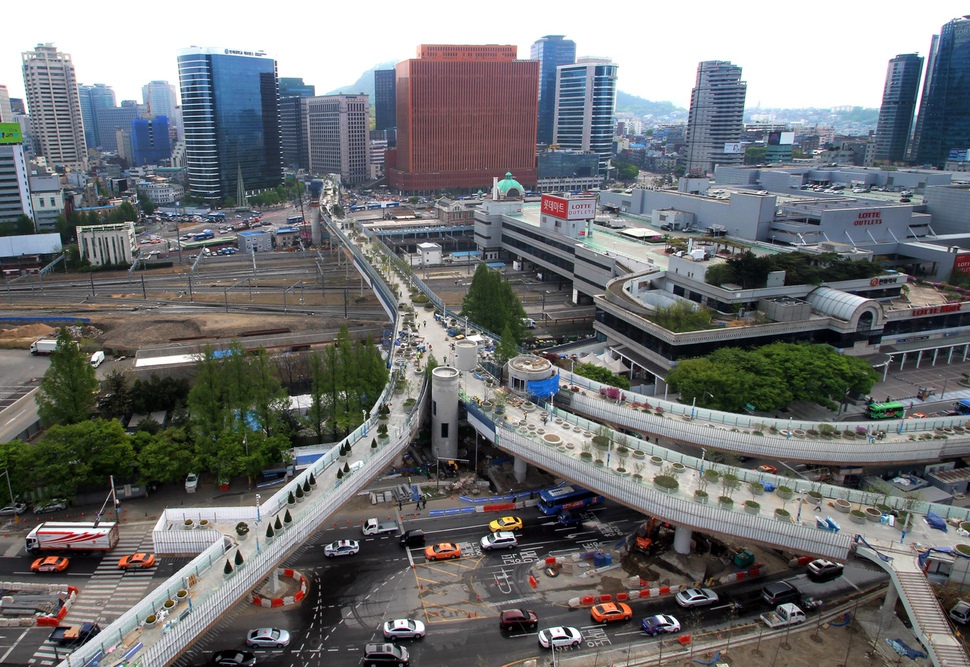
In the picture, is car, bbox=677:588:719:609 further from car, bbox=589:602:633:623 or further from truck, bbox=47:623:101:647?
truck, bbox=47:623:101:647

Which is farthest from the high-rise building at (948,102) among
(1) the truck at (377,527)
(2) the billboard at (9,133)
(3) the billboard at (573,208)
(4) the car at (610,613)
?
(2) the billboard at (9,133)

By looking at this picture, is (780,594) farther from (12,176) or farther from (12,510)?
(12,176)

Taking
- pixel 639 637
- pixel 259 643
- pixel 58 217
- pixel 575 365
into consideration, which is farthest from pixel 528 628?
pixel 58 217

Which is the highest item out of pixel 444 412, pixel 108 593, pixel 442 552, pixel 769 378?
pixel 769 378

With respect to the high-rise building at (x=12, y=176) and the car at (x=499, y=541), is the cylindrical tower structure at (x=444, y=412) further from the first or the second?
the high-rise building at (x=12, y=176)

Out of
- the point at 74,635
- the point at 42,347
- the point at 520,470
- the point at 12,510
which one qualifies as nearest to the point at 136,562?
the point at 74,635
